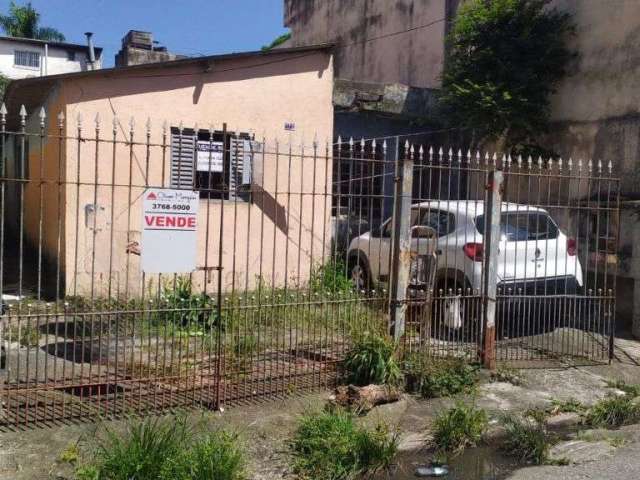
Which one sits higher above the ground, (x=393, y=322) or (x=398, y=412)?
(x=393, y=322)

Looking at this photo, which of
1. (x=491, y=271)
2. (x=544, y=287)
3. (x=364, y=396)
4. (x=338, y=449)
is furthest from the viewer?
(x=544, y=287)

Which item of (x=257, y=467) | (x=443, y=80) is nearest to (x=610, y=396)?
(x=257, y=467)

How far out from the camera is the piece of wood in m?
5.39

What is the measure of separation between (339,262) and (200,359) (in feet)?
11.0

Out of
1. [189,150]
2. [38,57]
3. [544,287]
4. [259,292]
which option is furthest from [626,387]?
[38,57]

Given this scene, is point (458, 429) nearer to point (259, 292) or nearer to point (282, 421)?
point (282, 421)

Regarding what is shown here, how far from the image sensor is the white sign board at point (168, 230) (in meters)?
5.01

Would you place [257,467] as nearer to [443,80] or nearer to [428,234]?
[428,234]

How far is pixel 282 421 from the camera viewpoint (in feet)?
16.9

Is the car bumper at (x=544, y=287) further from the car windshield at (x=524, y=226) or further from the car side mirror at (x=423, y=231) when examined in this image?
the car side mirror at (x=423, y=231)

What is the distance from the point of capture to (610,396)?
6.23 m

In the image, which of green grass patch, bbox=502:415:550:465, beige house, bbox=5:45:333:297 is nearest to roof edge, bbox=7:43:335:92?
beige house, bbox=5:45:333:297

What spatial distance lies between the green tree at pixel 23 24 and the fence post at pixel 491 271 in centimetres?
2952

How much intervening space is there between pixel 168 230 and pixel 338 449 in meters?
2.10
